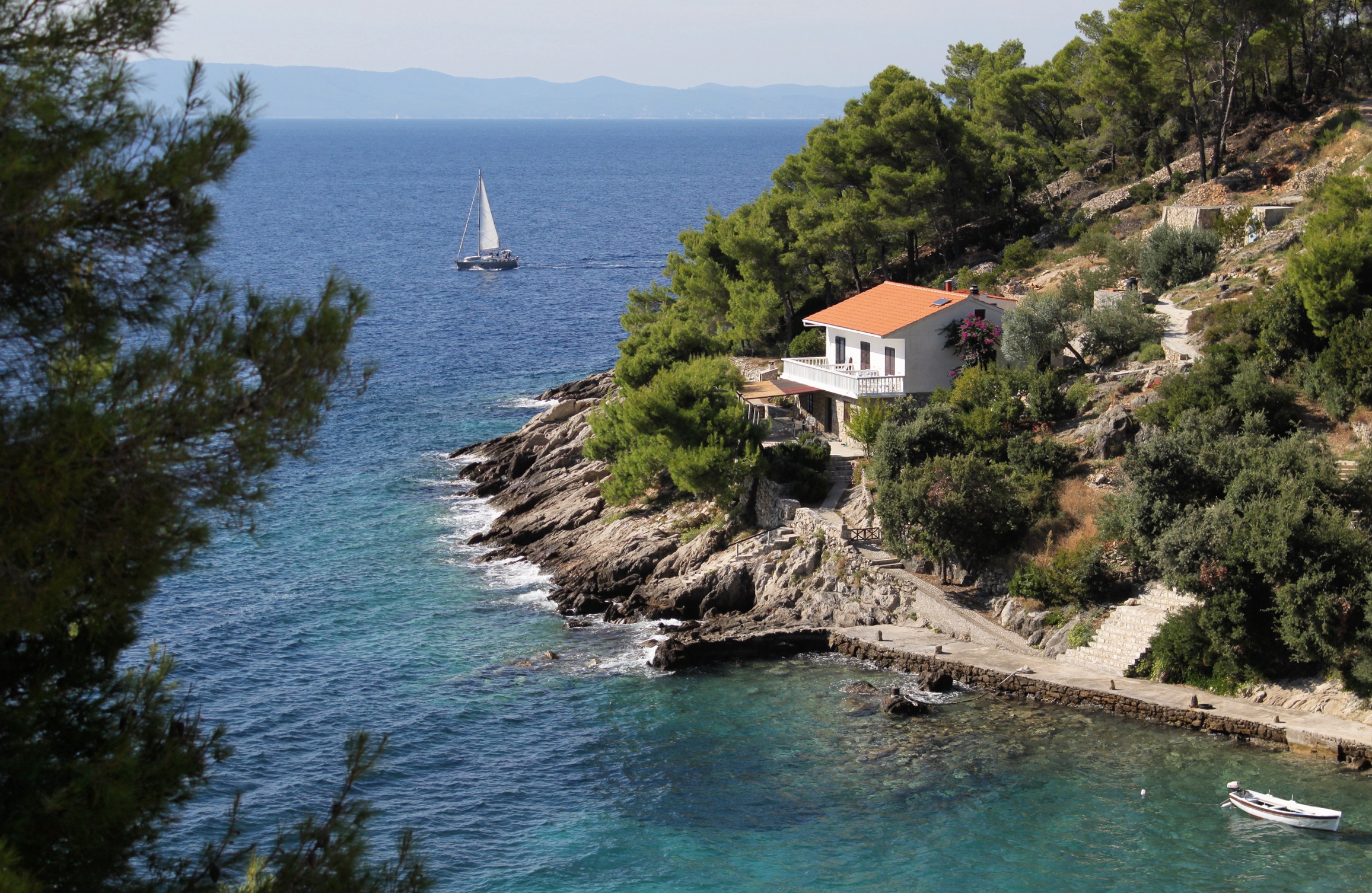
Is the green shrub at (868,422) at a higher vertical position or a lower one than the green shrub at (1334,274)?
lower

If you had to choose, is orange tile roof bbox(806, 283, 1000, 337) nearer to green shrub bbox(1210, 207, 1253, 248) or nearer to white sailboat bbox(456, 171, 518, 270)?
green shrub bbox(1210, 207, 1253, 248)

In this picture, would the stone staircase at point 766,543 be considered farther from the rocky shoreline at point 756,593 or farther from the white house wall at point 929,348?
the white house wall at point 929,348

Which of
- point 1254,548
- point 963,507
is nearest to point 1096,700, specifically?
point 1254,548

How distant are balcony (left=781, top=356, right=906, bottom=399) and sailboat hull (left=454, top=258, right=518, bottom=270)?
7523 centimetres

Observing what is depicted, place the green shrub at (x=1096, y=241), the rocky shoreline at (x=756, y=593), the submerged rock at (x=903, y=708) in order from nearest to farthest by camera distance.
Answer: the submerged rock at (x=903, y=708) → the rocky shoreline at (x=756, y=593) → the green shrub at (x=1096, y=241)

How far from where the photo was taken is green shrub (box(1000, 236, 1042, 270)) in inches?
2234

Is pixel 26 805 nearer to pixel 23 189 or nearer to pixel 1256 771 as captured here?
pixel 23 189

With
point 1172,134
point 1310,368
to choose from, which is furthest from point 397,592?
point 1172,134

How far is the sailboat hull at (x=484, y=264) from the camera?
118000mm

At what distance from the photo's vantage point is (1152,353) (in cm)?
4084

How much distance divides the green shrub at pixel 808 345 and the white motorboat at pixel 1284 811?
102 feet

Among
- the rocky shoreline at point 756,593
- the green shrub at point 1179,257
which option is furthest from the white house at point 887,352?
the green shrub at point 1179,257

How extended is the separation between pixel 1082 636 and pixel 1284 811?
343 inches

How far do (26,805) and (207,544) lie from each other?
2.57 m
